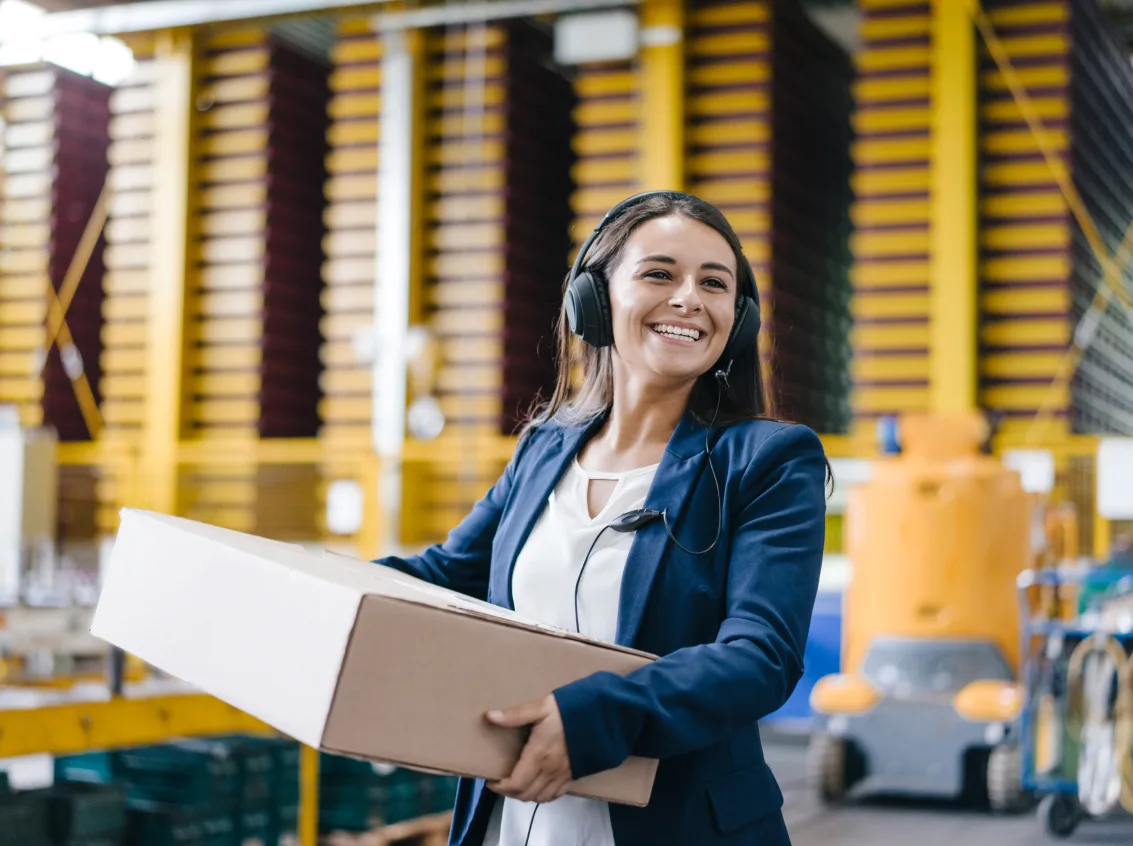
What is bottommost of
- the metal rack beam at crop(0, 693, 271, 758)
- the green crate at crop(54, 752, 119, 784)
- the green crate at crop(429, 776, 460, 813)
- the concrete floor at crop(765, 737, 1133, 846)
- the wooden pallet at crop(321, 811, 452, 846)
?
the concrete floor at crop(765, 737, 1133, 846)

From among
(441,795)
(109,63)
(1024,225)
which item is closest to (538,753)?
(441,795)

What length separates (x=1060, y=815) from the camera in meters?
5.71

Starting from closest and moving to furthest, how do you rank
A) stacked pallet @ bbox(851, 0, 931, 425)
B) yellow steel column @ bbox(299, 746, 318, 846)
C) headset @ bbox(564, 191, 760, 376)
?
headset @ bbox(564, 191, 760, 376) → yellow steel column @ bbox(299, 746, 318, 846) → stacked pallet @ bbox(851, 0, 931, 425)

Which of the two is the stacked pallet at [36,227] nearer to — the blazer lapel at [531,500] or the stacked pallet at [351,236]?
the stacked pallet at [351,236]

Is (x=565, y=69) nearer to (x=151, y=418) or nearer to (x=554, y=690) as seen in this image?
(x=151, y=418)

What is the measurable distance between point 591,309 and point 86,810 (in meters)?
2.66

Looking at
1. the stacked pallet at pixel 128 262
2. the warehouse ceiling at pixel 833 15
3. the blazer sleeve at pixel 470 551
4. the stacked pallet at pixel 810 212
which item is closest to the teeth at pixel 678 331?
the blazer sleeve at pixel 470 551

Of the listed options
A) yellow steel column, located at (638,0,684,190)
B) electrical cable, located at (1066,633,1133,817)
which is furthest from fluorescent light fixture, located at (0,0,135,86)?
electrical cable, located at (1066,633,1133,817)

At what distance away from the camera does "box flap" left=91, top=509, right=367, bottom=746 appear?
1293 millimetres

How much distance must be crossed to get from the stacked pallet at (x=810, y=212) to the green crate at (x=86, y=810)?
518 centimetres

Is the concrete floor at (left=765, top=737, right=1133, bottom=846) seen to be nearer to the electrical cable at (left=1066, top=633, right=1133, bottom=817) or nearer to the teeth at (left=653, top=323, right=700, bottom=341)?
the electrical cable at (left=1066, top=633, right=1133, bottom=817)

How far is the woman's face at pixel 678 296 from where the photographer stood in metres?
1.66

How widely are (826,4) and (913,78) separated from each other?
2.69 meters

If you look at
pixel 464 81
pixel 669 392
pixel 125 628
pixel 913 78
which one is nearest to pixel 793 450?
pixel 669 392
